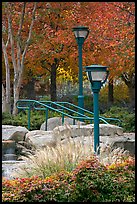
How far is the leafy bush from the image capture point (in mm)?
6488

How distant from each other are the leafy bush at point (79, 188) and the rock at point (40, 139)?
441 cm

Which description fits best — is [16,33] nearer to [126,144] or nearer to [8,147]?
[8,147]

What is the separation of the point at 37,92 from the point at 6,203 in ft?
81.1

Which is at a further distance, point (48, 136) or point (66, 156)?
point (48, 136)

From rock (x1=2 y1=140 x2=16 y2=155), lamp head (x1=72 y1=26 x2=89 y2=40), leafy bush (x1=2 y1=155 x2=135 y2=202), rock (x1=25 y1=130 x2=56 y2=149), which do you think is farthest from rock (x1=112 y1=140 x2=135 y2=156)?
leafy bush (x1=2 y1=155 x2=135 y2=202)

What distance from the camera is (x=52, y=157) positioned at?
789 cm

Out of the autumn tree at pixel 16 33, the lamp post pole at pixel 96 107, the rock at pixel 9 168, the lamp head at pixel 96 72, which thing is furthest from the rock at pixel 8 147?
the autumn tree at pixel 16 33

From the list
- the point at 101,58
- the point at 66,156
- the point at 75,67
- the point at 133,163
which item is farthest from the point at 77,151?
the point at 75,67

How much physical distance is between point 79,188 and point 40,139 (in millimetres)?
5159

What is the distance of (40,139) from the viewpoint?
38.3 ft

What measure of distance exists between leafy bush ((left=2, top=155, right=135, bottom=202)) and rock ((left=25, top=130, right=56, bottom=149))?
441 cm

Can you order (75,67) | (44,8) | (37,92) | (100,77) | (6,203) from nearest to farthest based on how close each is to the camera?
(6,203) → (100,77) → (44,8) → (75,67) → (37,92)

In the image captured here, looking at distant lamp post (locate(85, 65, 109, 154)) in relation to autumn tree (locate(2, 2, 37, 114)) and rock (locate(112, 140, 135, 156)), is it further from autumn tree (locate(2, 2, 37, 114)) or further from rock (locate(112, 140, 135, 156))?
autumn tree (locate(2, 2, 37, 114))

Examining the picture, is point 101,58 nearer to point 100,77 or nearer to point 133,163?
point 100,77
